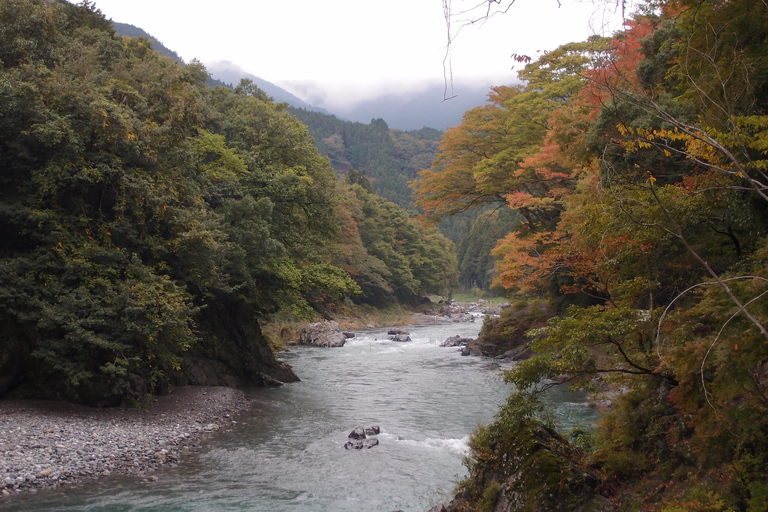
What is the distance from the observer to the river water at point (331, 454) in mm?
9055

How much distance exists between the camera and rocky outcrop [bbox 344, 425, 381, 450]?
12.2 metres

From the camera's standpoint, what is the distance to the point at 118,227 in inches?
552

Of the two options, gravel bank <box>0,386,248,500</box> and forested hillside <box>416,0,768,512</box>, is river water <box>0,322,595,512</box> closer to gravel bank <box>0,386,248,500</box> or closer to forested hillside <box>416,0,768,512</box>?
gravel bank <box>0,386,248,500</box>

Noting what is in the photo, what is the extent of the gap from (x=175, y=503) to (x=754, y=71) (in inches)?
403

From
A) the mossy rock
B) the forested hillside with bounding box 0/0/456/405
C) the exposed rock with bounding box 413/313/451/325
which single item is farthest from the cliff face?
the exposed rock with bounding box 413/313/451/325

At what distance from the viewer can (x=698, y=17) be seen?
6363 mm

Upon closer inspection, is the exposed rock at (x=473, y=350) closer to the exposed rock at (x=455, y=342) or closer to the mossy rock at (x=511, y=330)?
the mossy rock at (x=511, y=330)

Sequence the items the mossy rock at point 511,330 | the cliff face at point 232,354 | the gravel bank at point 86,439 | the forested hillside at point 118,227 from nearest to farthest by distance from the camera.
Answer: the gravel bank at point 86,439
the forested hillside at point 118,227
the cliff face at point 232,354
the mossy rock at point 511,330

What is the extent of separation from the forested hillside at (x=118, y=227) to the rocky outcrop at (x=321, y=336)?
40.8ft

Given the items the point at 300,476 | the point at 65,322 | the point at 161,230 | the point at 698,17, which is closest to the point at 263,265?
the point at 161,230

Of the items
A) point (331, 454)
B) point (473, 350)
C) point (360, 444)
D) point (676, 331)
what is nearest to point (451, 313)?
point (473, 350)

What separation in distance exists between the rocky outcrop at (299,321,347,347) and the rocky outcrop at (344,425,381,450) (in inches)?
805

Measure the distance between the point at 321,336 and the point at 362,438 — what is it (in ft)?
74.2

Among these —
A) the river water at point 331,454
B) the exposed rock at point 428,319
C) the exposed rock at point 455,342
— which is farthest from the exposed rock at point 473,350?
the exposed rock at point 428,319
